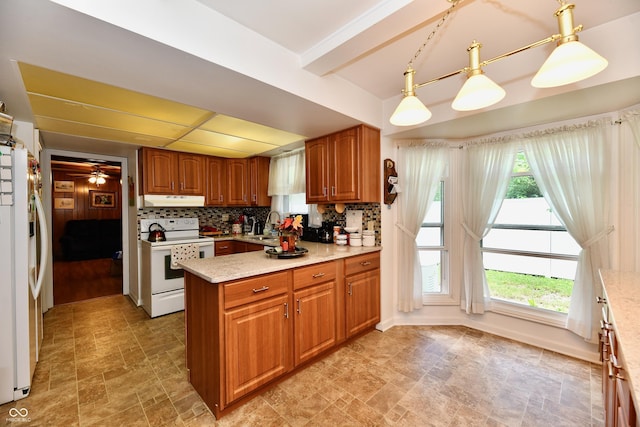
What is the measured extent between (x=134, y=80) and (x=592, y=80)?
9.84ft

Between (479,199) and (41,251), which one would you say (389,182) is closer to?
(479,199)

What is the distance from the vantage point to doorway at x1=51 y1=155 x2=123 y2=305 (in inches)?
253

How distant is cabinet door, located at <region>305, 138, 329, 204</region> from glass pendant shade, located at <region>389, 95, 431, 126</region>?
158 cm

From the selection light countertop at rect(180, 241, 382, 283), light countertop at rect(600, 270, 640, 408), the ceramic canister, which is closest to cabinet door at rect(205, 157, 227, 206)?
light countertop at rect(180, 241, 382, 283)

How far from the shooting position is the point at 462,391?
1.93 meters

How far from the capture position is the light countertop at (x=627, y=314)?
708 mm

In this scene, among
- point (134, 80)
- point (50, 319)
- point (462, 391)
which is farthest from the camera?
point (50, 319)

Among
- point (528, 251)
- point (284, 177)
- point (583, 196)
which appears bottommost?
point (528, 251)

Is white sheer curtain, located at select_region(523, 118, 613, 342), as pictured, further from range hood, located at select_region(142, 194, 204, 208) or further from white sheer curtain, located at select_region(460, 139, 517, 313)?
range hood, located at select_region(142, 194, 204, 208)

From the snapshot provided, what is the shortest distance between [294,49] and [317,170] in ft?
4.77

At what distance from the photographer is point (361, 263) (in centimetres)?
269

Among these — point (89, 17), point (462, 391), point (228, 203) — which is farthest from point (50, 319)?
point (462, 391)

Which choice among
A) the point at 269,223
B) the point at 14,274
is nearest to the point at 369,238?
the point at 269,223

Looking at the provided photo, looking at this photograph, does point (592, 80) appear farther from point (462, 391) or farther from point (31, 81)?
point (31, 81)
